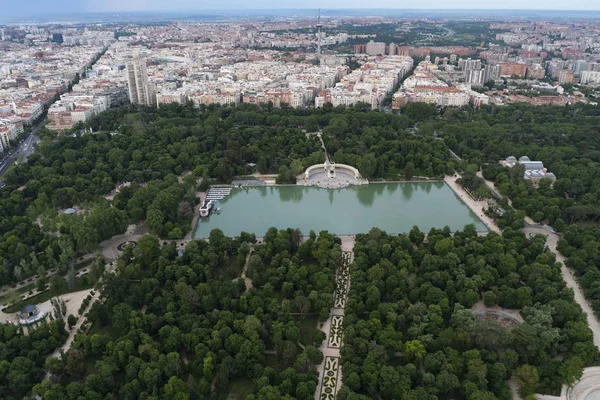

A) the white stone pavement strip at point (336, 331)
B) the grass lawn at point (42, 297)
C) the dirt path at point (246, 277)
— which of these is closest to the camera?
the white stone pavement strip at point (336, 331)

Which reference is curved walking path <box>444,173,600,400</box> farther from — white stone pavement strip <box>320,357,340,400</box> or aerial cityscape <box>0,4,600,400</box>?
white stone pavement strip <box>320,357,340,400</box>

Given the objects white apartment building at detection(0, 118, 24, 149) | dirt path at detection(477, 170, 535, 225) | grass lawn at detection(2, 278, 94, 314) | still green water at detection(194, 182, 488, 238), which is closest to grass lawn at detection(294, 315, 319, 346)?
still green water at detection(194, 182, 488, 238)

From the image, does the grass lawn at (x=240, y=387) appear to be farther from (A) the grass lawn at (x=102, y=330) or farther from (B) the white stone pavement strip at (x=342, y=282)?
(A) the grass lawn at (x=102, y=330)

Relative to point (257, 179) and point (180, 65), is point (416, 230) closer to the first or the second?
point (257, 179)

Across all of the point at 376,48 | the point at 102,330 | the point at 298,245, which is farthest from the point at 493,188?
the point at 376,48

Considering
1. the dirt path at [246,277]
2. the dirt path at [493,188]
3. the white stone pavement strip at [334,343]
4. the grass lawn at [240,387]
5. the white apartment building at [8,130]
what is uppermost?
the white apartment building at [8,130]

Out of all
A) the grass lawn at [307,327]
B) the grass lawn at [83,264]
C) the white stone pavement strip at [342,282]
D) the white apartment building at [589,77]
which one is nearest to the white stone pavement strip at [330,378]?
the grass lawn at [307,327]

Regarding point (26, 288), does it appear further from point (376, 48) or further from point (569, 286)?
point (376, 48)
